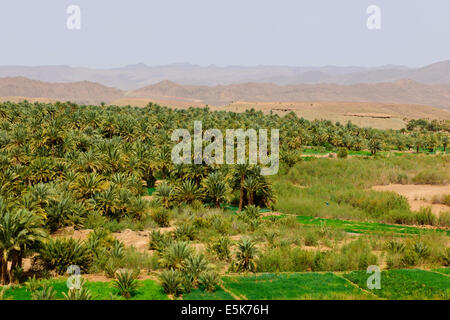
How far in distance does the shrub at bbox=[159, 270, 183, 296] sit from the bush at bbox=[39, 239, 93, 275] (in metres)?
4.74

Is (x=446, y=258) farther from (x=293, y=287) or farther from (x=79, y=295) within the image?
(x=79, y=295)

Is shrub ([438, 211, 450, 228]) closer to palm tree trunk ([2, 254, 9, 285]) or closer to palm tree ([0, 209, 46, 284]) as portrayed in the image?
palm tree ([0, 209, 46, 284])

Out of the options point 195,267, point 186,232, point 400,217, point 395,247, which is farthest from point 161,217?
point 400,217

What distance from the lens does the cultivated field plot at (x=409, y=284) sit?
16688 millimetres

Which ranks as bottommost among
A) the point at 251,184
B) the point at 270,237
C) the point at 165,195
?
the point at 270,237

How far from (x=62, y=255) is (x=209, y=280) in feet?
24.2

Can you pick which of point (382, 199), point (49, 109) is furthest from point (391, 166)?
point (49, 109)

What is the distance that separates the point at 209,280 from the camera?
687 inches

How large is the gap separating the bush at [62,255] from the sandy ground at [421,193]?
28.7m

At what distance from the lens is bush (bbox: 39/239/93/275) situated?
61.7 feet

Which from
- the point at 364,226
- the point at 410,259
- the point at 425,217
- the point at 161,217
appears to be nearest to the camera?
the point at 410,259

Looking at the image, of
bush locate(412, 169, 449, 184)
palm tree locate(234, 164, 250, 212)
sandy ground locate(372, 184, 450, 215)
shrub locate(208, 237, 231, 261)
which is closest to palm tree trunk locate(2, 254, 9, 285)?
shrub locate(208, 237, 231, 261)

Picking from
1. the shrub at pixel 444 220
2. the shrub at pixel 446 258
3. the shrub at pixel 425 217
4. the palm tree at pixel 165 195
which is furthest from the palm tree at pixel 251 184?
the shrub at pixel 446 258
